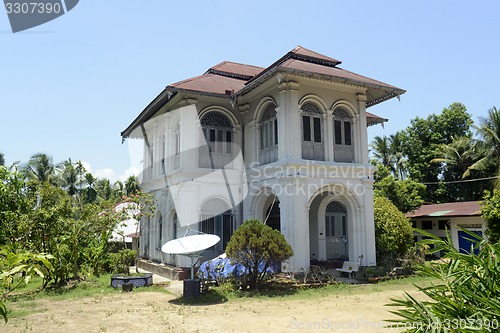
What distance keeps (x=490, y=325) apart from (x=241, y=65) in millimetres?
17543

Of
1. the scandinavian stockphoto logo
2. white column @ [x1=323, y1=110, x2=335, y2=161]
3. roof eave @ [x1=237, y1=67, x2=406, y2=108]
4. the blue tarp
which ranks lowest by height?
the blue tarp

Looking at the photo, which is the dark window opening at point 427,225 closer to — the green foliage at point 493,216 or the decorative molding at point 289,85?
the green foliage at point 493,216

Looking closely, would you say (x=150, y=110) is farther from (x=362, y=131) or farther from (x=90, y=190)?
(x=90, y=190)

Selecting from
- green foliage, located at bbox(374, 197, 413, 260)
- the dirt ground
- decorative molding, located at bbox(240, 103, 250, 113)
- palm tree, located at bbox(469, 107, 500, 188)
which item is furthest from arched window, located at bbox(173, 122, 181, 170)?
palm tree, located at bbox(469, 107, 500, 188)

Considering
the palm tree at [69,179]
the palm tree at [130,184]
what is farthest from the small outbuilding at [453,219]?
the palm tree at [69,179]

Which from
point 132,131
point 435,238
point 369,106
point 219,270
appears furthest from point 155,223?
point 435,238

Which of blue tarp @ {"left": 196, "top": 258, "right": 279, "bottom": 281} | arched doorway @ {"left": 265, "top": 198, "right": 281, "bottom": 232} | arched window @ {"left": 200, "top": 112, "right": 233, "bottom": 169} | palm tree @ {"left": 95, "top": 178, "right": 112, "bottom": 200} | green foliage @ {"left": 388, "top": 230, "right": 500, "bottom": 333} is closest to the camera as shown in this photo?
green foliage @ {"left": 388, "top": 230, "right": 500, "bottom": 333}

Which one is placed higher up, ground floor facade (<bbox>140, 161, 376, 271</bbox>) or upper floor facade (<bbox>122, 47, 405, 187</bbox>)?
upper floor facade (<bbox>122, 47, 405, 187</bbox>)

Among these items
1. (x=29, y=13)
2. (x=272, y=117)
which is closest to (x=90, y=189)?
(x=272, y=117)

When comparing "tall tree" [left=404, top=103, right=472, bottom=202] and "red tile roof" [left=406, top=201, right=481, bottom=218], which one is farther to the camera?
"tall tree" [left=404, top=103, right=472, bottom=202]

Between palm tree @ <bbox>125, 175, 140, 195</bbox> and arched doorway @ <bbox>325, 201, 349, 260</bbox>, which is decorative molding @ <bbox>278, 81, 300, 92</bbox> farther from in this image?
palm tree @ <bbox>125, 175, 140, 195</bbox>

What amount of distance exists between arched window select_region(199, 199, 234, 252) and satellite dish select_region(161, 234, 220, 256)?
3.93 meters

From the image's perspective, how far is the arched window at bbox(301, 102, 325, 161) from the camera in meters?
13.7

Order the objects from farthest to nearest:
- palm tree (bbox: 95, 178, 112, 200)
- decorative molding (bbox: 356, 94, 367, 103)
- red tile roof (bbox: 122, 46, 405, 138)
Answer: palm tree (bbox: 95, 178, 112, 200) → decorative molding (bbox: 356, 94, 367, 103) → red tile roof (bbox: 122, 46, 405, 138)
